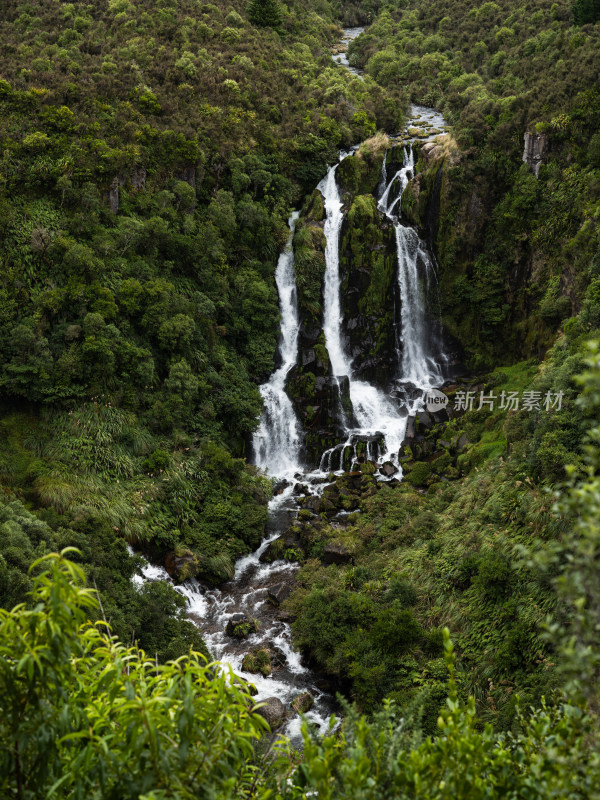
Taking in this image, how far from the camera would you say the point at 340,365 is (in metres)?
27.2

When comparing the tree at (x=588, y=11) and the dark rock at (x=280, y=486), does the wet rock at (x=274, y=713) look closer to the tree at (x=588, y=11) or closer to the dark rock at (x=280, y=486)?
the dark rock at (x=280, y=486)

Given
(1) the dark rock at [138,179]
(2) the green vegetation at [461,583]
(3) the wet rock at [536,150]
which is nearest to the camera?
(2) the green vegetation at [461,583]

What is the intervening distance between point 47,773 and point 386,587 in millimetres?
11989

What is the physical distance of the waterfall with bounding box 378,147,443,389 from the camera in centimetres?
2772

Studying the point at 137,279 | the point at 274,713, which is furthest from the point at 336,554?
the point at 137,279

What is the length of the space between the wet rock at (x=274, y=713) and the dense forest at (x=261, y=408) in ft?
2.57

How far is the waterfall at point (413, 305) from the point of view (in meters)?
27.7

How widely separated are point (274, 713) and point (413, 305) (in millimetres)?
20731

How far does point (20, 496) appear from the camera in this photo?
621 inches

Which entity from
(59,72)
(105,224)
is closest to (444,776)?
(105,224)

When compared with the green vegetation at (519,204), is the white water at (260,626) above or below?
below

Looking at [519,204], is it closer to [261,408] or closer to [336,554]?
[261,408]

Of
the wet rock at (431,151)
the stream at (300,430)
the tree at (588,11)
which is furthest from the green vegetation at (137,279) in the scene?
the tree at (588,11)

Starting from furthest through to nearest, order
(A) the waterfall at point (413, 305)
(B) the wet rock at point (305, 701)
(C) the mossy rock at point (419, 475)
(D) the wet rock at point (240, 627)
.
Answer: (A) the waterfall at point (413, 305), (C) the mossy rock at point (419, 475), (D) the wet rock at point (240, 627), (B) the wet rock at point (305, 701)
